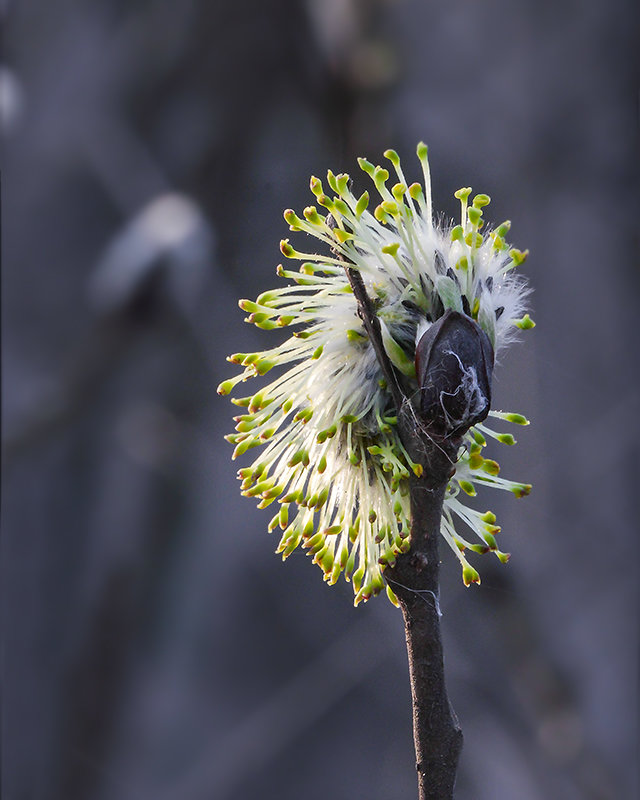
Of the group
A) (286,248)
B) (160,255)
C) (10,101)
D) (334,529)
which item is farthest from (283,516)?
(10,101)

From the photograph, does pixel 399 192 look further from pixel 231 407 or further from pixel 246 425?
pixel 231 407

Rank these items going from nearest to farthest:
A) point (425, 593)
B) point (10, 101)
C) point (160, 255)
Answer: point (425, 593)
point (160, 255)
point (10, 101)

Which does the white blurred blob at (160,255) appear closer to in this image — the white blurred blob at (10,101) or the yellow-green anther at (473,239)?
the white blurred blob at (10,101)

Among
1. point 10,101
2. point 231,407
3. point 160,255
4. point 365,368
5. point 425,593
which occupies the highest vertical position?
point 10,101

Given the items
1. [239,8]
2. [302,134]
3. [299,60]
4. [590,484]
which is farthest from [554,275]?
[239,8]

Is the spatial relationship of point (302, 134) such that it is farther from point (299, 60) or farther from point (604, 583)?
point (604, 583)

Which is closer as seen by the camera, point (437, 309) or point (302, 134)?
point (437, 309)

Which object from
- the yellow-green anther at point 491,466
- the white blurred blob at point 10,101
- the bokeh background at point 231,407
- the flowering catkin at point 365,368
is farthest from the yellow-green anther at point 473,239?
the white blurred blob at point 10,101
